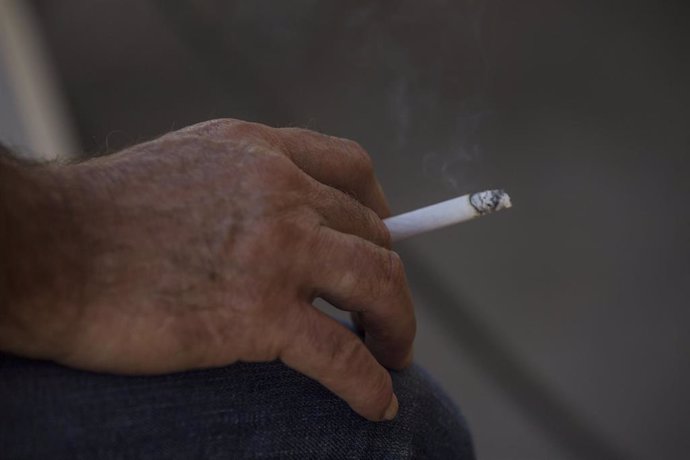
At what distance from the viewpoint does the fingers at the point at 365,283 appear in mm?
552

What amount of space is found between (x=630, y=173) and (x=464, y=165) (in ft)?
0.75

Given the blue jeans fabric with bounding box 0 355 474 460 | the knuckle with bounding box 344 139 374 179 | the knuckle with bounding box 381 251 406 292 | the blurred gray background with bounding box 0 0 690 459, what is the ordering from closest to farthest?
1. the blue jeans fabric with bounding box 0 355 474 460
2. the knuckle with bounding box 381 251 406 292
3. the knuckle with bounding box 344 139 374 179
4. the blurred gray background with bounding box 0 0 690 459

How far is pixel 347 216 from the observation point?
609mm

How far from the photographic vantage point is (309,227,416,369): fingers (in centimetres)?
55

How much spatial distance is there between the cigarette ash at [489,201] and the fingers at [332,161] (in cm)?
11

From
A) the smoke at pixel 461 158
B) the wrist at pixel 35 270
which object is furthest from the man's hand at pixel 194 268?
the smoke at pixel 461 158

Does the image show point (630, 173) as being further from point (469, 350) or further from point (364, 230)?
point (364, 230)

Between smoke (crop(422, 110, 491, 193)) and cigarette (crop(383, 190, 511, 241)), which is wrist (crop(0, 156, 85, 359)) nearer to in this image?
cigarette (crop(383, 190, 511, 241))

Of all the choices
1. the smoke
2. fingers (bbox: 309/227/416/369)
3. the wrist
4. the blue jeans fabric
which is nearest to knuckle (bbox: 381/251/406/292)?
fingers (bbox: 309/227/416/369)

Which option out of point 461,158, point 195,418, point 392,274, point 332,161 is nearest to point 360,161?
point 332,161

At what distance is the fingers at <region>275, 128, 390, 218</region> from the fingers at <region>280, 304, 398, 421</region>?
162 mm

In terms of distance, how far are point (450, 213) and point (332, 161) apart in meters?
0.12

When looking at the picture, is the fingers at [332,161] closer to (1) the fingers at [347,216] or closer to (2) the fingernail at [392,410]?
(1) the fingers at [347,216]

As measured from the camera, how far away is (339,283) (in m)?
0.56
